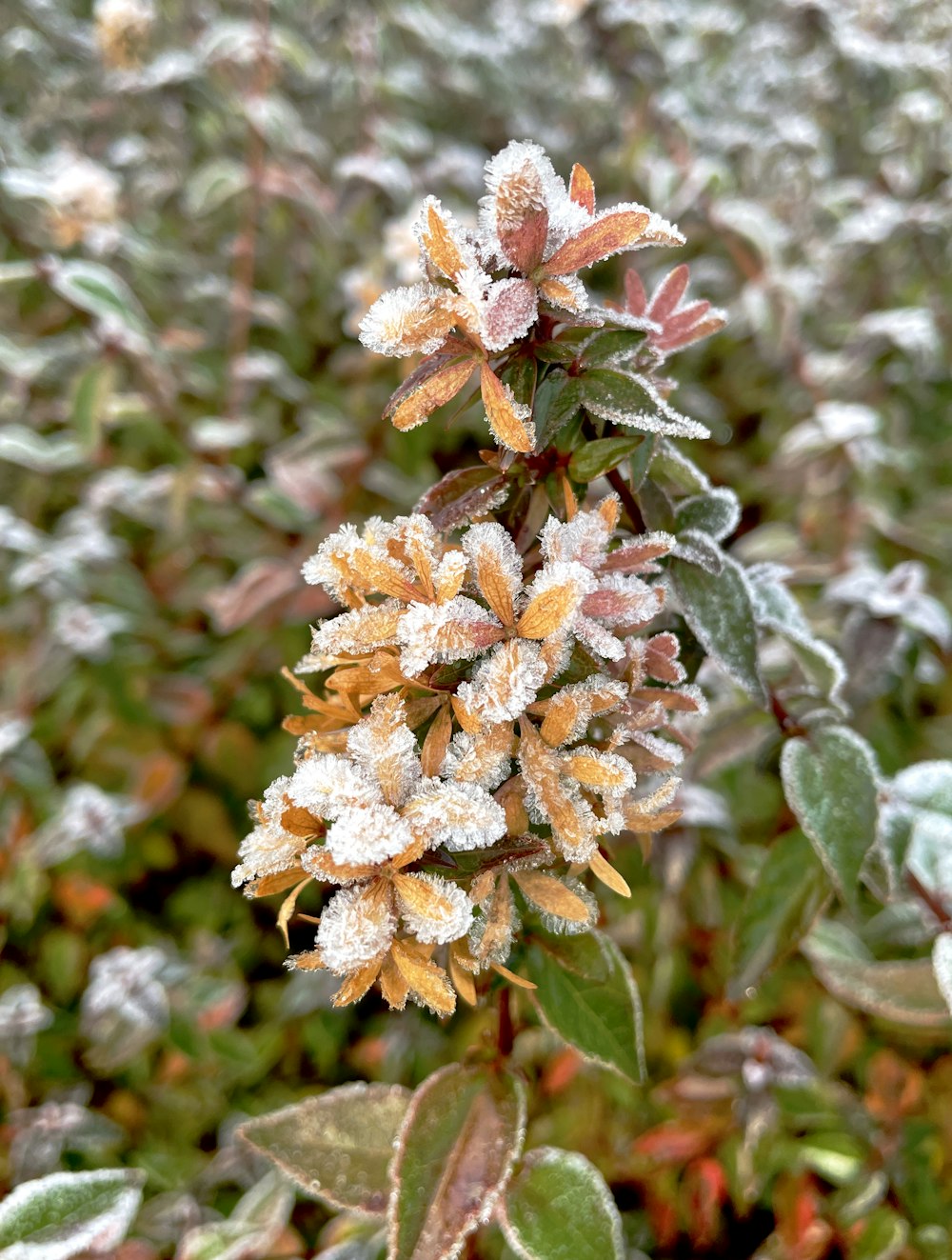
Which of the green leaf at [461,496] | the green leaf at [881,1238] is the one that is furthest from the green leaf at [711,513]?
the green leaf at [881,1238]

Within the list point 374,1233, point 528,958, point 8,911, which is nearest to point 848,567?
point 528,958

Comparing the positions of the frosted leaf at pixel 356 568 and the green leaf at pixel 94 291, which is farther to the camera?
the green leaf at pixel 94 291

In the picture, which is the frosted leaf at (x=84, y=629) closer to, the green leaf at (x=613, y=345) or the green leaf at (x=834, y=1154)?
the green leaf at (x=613, y=345)

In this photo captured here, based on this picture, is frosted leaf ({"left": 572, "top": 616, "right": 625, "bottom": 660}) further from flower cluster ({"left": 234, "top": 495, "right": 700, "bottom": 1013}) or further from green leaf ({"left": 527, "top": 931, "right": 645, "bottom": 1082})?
green leaf ({"left": 527, "top": 931, "right": 645, "bottom": 1082})

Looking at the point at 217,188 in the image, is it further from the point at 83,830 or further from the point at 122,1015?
the point at 122,1015

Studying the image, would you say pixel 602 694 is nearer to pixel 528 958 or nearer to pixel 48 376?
pixel 528 958

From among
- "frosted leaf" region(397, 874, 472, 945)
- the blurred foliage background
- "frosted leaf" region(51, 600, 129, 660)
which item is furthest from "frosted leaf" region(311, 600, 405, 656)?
"frosted leaf" region(51, 600, 129, 660)
